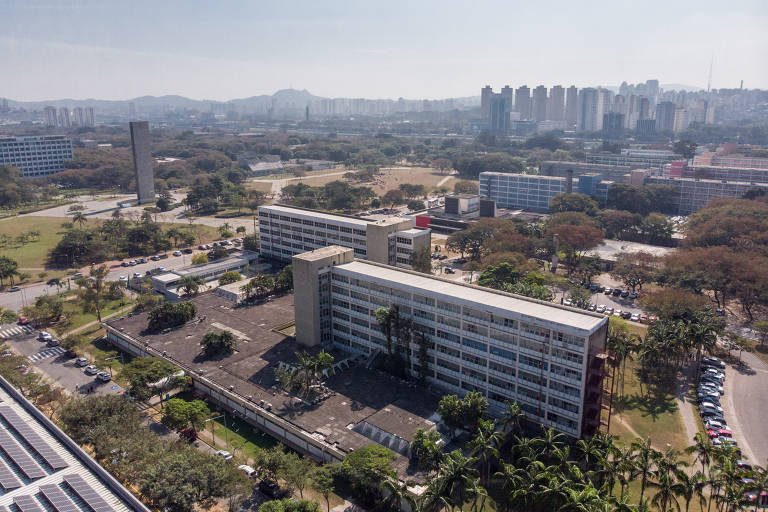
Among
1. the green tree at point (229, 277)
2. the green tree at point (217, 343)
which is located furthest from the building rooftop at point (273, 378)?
the green tree at point (229, 277)

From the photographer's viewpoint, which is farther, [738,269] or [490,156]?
[490,156]

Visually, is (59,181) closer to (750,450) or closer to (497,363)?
(497,363)

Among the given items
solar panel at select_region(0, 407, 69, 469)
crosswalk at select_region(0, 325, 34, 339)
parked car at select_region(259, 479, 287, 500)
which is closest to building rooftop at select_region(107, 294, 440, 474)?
parked car at select_region(259, 479, 287, 500)

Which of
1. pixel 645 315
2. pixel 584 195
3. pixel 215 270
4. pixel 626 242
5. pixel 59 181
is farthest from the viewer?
pixel 59 181

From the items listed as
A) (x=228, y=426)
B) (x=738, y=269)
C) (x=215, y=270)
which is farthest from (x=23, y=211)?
(x=738, y=269)

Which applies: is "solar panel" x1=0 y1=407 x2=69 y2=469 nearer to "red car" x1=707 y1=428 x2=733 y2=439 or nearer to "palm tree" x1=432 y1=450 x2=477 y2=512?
"palm tree" x1=432 y1=450 x2=477 y2=512

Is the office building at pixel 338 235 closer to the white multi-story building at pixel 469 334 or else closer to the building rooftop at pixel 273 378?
the building rooftop at pixel 273 378

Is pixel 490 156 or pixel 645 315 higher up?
pixel 490 156
